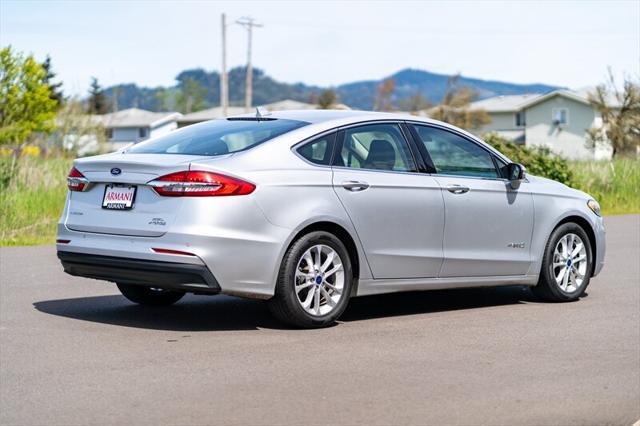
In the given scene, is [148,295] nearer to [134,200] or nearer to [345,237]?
[134,200]

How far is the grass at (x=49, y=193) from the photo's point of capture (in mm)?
17516

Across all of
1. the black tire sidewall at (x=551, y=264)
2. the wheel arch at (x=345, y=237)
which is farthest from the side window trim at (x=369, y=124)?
the black tire sidewall at (x=551, y=264)

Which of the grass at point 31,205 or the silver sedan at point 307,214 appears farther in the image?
the grass at point 31,205

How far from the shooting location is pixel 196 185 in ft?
26.2

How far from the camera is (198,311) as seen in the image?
955 cm

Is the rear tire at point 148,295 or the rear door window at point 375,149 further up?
the rear door window at point 375,149

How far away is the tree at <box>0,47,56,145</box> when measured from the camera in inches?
1457

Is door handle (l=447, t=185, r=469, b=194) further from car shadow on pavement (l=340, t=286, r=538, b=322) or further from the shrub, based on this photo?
the shrub

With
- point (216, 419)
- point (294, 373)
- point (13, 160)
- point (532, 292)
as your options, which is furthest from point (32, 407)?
point (13, 160)

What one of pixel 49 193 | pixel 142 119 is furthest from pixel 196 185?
pixel 142 119

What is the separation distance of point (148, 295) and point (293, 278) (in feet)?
6.09

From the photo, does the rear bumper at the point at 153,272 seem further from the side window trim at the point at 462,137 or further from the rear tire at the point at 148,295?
the side window trim at the point at 462,137

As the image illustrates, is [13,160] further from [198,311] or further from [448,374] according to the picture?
[448,374]

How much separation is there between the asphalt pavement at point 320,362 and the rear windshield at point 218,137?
133 centimetres
